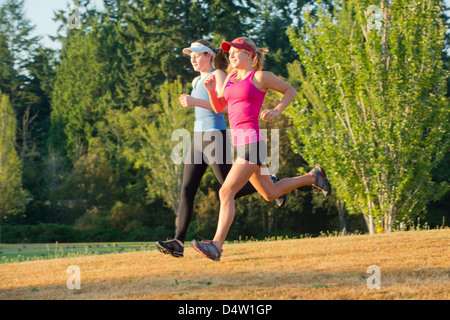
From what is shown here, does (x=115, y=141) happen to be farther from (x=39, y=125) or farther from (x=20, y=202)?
(x=20, y=202)

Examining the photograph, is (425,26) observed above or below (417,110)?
above

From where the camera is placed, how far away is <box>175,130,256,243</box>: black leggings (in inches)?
280

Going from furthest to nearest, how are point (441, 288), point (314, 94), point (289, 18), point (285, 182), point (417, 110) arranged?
point (289, 18) → point (314, 94) → point (417, 110) → point (285, 182) → point (441, 288)

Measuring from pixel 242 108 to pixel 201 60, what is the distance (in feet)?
4.20

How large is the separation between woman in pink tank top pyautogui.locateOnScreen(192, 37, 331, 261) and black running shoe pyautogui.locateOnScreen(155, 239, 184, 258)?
1.95 ft

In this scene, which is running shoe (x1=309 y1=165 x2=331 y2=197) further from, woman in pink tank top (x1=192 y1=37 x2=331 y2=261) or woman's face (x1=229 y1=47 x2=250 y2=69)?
woman's face (x1=229 y1=47 x2=250 y2=69)

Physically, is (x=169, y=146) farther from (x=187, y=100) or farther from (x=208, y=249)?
(x=208, y=249)

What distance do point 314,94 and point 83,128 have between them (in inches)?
882

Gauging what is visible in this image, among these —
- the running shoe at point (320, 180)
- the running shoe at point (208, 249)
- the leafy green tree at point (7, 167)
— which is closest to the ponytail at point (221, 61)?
the running shoe at point (320, 180)

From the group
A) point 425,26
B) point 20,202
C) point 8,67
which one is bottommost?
point 20,202

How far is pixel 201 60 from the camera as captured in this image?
746 cm
